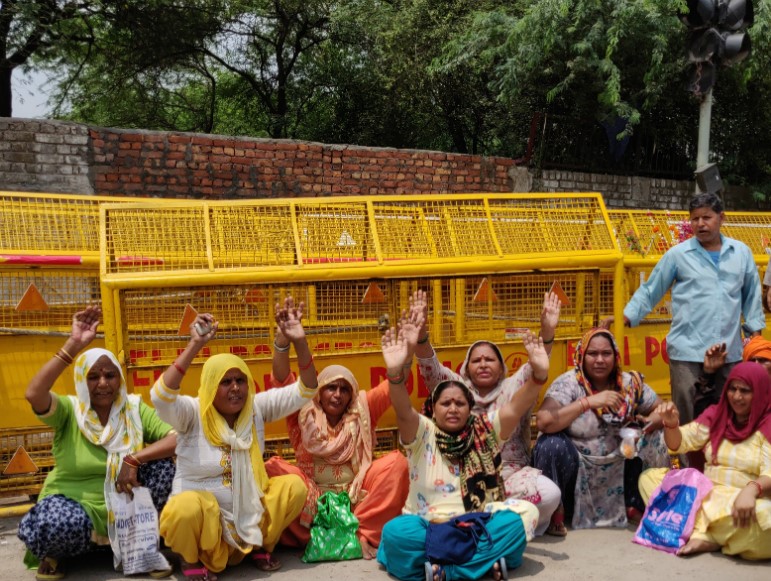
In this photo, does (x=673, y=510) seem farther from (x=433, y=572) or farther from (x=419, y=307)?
(x=419, y=307)

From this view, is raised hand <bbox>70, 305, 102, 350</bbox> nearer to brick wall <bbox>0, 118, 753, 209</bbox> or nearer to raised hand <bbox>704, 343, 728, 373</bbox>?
raised hand <bbox>704, 343, 728, 373</bbox>

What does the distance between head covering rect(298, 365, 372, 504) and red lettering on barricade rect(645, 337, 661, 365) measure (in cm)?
278

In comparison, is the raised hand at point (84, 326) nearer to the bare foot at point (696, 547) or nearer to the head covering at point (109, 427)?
the head covering at point (109, 427)

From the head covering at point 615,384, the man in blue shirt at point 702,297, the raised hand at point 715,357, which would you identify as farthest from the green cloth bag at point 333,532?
the raised hand at point 715,357

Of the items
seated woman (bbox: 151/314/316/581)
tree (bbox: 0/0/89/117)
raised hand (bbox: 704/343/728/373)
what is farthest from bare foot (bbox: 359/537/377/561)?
tree (bbox: 0/0/89/117)

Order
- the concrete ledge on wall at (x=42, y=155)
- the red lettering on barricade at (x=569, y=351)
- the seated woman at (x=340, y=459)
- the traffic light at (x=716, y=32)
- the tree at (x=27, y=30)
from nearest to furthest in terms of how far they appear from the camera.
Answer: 1. the seated woman at (x=340, y=459)
2. the red lettering on barricade at (x=569, y=351)
3. the traffic light at (x=716, y=32)
4. the concrete ledge on wall at (x=42, y=155)
5. the tree at (x=27, y=30)

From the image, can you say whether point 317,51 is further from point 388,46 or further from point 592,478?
point 592,478

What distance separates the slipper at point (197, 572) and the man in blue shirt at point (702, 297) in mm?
2800

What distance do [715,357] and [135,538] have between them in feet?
10.8

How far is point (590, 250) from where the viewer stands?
529 centimetres

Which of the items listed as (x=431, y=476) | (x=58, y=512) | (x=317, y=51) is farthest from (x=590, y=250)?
(x=317, y=51)

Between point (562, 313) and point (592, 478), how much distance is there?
1.24 metres

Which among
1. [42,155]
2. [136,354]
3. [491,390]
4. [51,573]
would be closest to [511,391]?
[491,390]

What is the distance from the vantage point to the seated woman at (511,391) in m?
4.23
